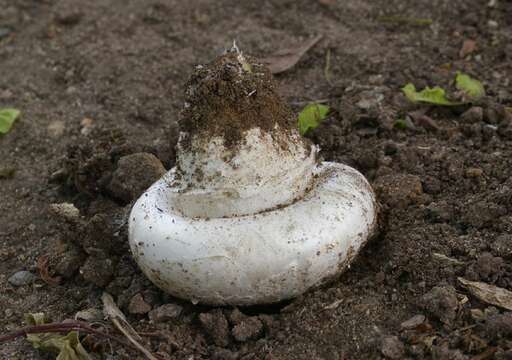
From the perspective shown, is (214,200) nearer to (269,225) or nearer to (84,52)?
(269,225)

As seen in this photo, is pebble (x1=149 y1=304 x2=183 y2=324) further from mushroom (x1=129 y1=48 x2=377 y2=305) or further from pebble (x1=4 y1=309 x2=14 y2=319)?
pebble (x1=4 y1=309 x2=14 y2=319)

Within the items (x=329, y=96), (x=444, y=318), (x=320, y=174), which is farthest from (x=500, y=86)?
(x=444, y=318)

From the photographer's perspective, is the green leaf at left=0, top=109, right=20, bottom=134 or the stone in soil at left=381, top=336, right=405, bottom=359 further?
the green leaf at left=0, top=109, right=20, bottom=134

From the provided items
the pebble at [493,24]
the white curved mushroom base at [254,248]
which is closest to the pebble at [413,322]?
the white curved mushroom base at [254,248]

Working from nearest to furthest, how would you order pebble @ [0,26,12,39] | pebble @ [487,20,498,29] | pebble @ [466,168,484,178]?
pebble @ [466,168,484,178]
pebble @ [487,20,498,29]
pebble @ [0,26,12,39]

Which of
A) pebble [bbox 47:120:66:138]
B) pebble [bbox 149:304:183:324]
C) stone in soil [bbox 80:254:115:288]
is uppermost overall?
pebble [bbox 149:304:183:324]

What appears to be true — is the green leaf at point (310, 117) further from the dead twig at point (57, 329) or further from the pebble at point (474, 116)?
the dead twig at point (57, 329)

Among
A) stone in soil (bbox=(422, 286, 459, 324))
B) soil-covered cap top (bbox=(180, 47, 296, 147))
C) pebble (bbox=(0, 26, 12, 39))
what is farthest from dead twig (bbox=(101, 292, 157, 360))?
pebble (bbox=(0, 26, 12, 39))
